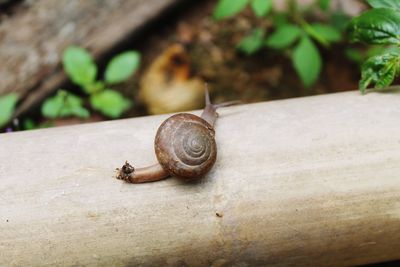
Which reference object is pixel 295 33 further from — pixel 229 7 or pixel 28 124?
pixel 28 124

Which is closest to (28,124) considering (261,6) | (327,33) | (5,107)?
(5,107)

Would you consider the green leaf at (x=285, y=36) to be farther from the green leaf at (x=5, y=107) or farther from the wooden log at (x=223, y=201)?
the green leaf at (x=5, y=107)

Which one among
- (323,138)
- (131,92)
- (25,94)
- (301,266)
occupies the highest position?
(131,92)

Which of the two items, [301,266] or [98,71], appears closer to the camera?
[301,266]

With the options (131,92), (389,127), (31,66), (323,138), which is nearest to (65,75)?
(31,66)

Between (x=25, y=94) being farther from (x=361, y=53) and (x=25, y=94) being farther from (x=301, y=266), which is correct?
(x=361, y=53)

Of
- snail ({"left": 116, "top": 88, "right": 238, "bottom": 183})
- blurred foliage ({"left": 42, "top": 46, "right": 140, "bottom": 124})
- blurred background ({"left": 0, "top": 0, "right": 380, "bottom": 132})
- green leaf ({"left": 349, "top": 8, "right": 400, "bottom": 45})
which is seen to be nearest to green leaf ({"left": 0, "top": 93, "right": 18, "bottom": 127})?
blurred background ({"left": 0, "top": 0, "right": 380, "bottom": 132})

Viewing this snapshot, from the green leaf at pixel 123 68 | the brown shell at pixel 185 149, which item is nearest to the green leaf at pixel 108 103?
the green leaf at pixel 123 68
